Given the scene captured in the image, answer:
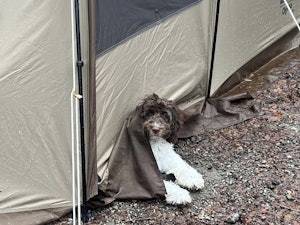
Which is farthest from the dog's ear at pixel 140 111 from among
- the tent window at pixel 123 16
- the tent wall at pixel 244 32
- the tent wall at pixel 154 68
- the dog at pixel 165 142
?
the tent wall at pixel 244 32

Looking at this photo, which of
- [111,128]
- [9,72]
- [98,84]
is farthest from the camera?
[111,128]

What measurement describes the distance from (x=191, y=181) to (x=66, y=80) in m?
1.41

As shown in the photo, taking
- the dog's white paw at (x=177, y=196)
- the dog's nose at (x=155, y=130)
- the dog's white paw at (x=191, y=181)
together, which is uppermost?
the dog's nose at (x=155, y=130)

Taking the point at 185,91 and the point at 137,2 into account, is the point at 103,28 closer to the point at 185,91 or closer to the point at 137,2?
the point at 137,2

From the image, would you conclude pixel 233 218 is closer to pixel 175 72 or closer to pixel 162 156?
pixel 162 156

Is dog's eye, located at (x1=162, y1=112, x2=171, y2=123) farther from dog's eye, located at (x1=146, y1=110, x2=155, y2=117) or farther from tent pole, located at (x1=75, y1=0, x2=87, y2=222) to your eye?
tent pole, located at (x1=75, y1=0, x2=87, y2=222)

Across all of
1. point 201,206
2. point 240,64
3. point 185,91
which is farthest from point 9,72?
point 240,64

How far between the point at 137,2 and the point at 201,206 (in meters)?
1.82

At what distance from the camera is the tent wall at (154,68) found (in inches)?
174

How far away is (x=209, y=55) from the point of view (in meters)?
5.94

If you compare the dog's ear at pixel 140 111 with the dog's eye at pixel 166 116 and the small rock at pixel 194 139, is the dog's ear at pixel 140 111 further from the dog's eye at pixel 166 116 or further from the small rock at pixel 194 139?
the small rock at pixel 194 139

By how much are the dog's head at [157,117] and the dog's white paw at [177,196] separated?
1.55 feet

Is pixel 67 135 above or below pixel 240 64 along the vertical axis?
below

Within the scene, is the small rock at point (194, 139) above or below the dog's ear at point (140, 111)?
below
